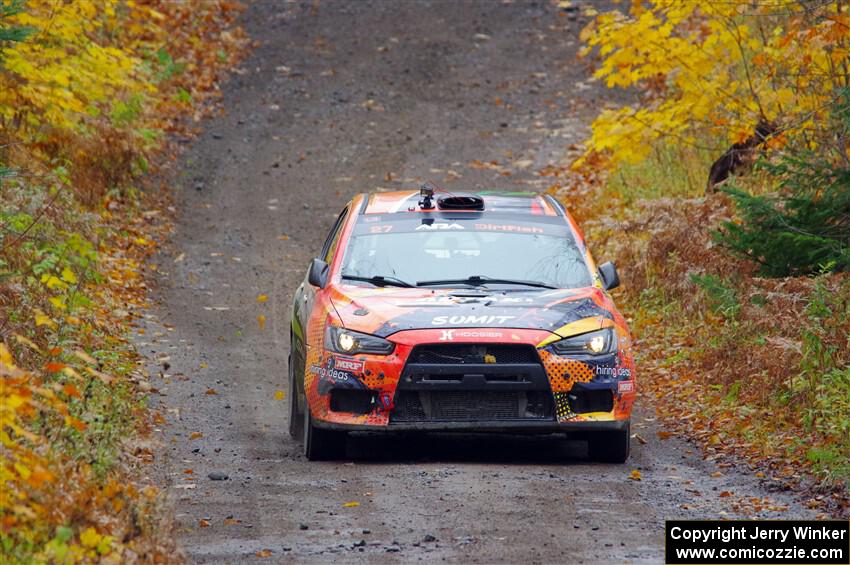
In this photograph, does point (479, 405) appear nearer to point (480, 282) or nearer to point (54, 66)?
point (480, 282)

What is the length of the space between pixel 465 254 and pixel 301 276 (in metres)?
8.21

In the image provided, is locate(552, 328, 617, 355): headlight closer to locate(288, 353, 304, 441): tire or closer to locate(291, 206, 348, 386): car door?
locate(291, 206, 348, 386): car door

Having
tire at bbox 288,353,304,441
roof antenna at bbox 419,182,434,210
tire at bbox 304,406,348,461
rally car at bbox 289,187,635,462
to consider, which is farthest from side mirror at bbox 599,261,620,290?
tire at bbox 288,353,304,441

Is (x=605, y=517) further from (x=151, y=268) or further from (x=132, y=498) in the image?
(x=151, y=268)

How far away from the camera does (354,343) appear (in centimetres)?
942

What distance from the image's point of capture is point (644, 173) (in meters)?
20.2

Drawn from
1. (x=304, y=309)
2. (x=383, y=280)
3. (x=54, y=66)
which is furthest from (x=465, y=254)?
(x=54, y=66)

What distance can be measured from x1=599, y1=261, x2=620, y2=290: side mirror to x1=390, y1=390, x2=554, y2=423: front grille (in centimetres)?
136

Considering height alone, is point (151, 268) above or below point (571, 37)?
below

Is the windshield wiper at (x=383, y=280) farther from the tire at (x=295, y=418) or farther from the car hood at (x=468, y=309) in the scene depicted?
the tire at (x=295, y=418)

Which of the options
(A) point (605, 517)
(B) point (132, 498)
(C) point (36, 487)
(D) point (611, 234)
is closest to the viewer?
(C) point (36, 487)

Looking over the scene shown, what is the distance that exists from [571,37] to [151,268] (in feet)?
47.0

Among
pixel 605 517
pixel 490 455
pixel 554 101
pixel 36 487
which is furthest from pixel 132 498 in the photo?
pixel 554 101

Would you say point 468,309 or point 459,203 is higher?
point 459,203
